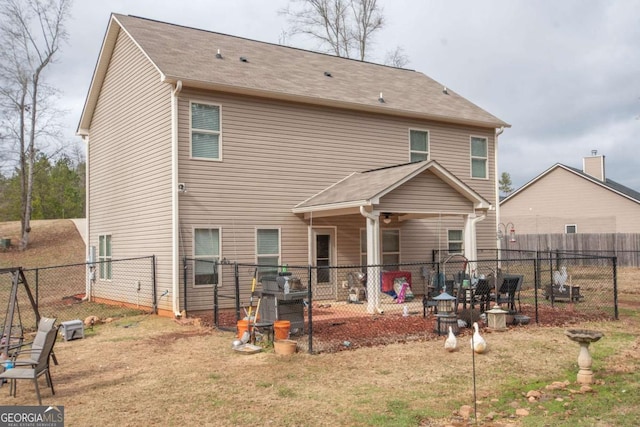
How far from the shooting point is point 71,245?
2964cm

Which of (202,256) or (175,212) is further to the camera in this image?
(202,256)

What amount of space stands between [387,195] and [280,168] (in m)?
3.19

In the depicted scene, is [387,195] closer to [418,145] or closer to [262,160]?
[262,160]

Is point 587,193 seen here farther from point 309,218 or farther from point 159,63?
point 159,63

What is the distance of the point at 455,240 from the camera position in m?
18.0

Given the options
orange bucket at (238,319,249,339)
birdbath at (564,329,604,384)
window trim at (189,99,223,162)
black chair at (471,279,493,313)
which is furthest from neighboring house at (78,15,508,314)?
birdbath at (564,329,604,384)

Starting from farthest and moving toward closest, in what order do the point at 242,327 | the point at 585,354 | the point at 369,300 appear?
the point at 369,300
the point at 242,327
the point at 585,354

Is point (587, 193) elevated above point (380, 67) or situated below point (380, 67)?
below

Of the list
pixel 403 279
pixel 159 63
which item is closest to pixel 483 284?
pixel 403 279

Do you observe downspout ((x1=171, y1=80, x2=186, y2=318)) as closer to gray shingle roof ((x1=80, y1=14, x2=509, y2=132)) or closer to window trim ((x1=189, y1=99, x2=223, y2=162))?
window trim ((x1=189, y1=99, x2=223, y2=162))

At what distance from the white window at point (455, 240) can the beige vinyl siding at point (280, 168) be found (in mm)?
1131

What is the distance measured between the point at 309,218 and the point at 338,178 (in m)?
1.50

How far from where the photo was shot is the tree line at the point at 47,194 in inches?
1570

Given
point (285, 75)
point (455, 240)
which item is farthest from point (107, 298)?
point (455, 240)
